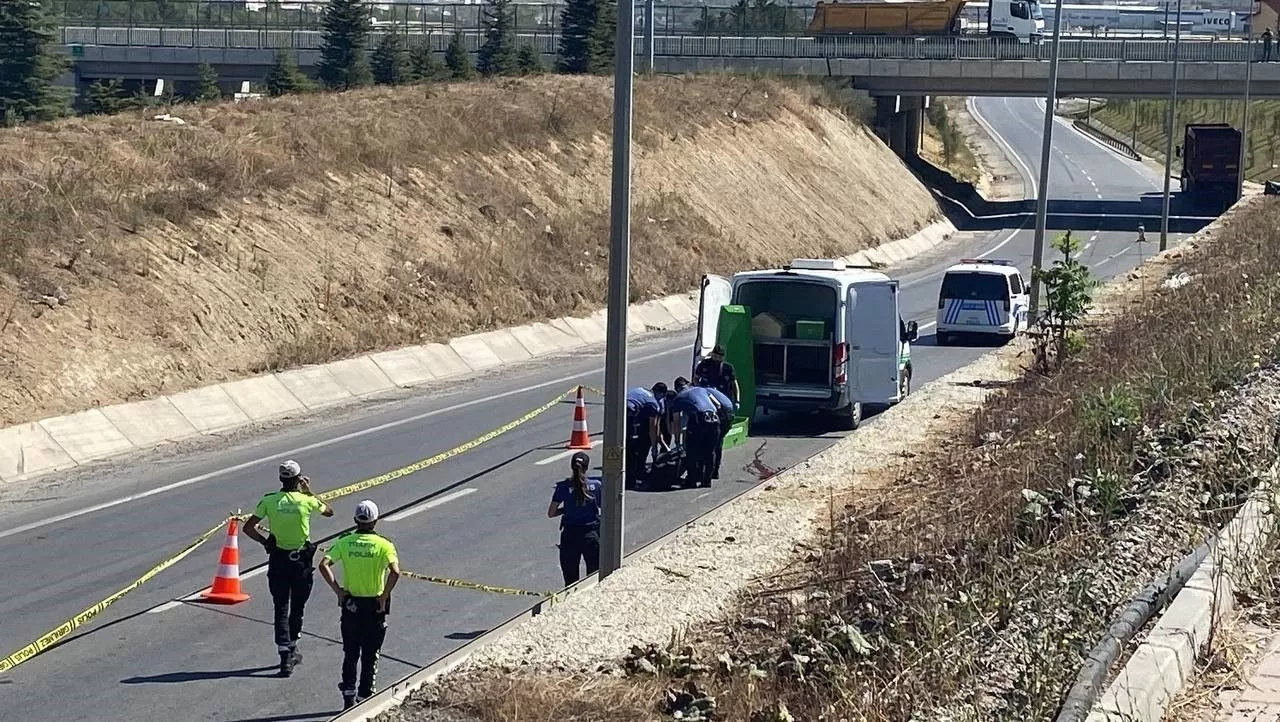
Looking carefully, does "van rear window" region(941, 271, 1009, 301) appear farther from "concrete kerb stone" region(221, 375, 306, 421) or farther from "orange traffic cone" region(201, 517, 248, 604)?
"orange traffic cone" region(201, 517, 248, 604)

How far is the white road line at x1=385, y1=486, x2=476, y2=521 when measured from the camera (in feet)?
55.2

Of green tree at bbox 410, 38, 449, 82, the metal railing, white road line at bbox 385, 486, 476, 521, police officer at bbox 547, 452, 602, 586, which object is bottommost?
white road line at bbox 385, 486, 476, 521

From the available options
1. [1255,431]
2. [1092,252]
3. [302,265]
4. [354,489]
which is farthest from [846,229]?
[1255,431]

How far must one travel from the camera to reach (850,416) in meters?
23.0

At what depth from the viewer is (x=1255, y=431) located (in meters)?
11.9

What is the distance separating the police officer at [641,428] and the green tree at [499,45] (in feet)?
152

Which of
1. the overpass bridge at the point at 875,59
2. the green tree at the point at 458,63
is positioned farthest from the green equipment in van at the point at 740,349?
the overpass bridge at the point at 875,59

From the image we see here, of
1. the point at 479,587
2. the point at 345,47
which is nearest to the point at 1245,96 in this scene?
the point at 345,47

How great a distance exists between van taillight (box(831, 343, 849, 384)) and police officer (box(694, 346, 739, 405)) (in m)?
1.73

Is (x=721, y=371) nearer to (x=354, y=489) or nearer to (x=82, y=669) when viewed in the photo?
(x=354, y=489)

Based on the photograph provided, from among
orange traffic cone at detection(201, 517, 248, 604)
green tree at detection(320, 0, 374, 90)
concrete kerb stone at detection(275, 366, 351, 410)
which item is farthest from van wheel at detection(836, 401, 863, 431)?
green tree at detection(320, 0, 374, 90)

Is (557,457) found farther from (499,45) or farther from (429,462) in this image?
(499,45)

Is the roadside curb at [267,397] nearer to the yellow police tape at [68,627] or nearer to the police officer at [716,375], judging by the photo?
the yellow police tape at [68,627]

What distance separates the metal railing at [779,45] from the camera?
69.0 meters
